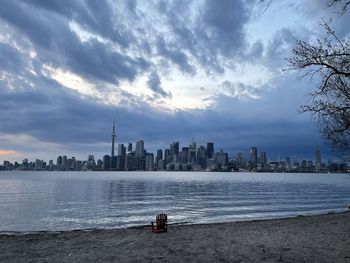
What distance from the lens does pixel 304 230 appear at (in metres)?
22.9

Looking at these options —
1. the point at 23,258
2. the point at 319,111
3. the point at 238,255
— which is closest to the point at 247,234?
the point at 238,255

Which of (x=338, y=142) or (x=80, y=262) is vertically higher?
(x=338, y=142)

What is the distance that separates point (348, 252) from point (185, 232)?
10.5m

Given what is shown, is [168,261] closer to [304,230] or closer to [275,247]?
[275,247]

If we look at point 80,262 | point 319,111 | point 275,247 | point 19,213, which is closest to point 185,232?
point 275,247

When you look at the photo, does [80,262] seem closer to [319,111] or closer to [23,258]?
[23,258]

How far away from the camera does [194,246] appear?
683 inches

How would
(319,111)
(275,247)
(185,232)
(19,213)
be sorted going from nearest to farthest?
(319,111)
(275,247)
(185,232)
(19,213)

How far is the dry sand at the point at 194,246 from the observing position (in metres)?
14.6

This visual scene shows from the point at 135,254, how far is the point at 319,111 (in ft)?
34.2

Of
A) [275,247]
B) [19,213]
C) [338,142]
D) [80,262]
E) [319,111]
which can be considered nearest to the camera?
[80,262]

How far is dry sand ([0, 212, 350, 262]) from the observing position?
14555 millimetres

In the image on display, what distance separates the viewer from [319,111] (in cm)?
1487

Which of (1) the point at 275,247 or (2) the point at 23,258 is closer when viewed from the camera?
(2) the point at 23,258
